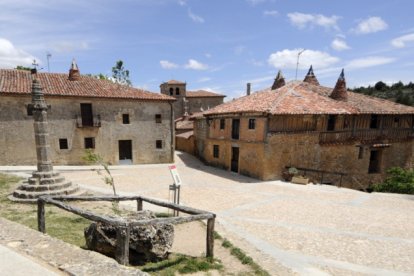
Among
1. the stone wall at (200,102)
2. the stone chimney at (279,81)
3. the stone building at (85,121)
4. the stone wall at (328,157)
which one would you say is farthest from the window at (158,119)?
the stone wall at (200,102)

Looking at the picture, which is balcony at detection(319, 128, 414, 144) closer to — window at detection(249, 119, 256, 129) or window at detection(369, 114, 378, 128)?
window at detection(369, 114, 378, 128)

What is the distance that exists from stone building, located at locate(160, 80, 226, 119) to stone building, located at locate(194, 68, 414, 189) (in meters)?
23.1

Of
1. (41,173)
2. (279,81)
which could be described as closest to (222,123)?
(279,81)

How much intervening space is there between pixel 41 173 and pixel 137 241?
7468mm

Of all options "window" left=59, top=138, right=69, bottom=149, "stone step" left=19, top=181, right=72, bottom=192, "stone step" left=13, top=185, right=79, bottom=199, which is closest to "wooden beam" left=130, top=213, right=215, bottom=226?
"stone step" left=13, top=185, right=79, bottom=199

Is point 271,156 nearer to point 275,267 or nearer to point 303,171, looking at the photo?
point 303,171

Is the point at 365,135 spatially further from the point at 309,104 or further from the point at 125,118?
the point at 125,118

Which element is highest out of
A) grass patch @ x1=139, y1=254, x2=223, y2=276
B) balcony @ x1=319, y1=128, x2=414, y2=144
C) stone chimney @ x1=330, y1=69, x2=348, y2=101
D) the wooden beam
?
stone chimney @ x1=330, y1=69, x2=348, y2=101

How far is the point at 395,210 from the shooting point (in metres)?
11.7

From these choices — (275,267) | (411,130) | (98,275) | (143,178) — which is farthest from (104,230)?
(411,130)

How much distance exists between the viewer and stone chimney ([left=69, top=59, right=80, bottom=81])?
21781 millimetres

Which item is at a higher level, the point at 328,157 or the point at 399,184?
the point at 328,157

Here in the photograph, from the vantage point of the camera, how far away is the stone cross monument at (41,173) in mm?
10633

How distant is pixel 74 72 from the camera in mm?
21906
